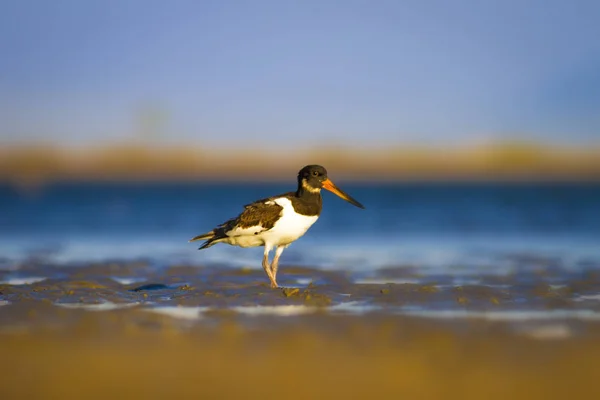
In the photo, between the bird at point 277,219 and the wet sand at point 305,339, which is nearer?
the wet sand at point 305,339

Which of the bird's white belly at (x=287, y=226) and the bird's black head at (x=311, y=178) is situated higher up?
the bird's black head at (x=311, y=178)

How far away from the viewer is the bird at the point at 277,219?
11.4 meters

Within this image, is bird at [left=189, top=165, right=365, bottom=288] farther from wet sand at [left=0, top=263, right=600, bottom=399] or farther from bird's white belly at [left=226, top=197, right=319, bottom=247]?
wet sand at [left=0, top=263, right=600, bottom=399]

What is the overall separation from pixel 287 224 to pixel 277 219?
0.16 meters

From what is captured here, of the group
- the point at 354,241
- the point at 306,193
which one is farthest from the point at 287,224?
the point at 354,241

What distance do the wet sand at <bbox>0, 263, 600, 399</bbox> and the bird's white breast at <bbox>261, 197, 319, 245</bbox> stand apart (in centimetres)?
83

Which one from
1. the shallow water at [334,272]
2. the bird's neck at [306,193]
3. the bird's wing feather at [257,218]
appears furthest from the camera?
the bird's neck at [306,193]

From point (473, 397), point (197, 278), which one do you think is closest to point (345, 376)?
point (473, 397)

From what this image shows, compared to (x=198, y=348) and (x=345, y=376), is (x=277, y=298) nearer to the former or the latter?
(x=198, y=348)

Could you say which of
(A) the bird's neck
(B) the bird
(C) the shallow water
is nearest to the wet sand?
(C) the shallow water

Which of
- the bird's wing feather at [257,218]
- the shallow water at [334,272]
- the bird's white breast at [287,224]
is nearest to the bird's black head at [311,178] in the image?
the bird's white breast at [287,224]

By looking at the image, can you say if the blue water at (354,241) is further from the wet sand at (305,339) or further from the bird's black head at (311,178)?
the wet sand at (305,339)

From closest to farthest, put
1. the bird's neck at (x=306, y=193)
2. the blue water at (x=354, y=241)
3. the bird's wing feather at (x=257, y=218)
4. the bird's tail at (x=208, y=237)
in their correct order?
the bird's wing feather at (x=257, y=218)
the bird's neck at (x=306, y=193)
the bird's tail at (x=208, y=237)
the blue water at (x=354, y=241)

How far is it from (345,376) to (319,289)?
5.03m
